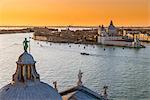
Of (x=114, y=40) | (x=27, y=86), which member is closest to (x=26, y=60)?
(x=27, y=86)

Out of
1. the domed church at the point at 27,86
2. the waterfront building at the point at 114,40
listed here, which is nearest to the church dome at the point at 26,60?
the domed church at the point at 27,86

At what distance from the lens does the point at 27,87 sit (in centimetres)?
535

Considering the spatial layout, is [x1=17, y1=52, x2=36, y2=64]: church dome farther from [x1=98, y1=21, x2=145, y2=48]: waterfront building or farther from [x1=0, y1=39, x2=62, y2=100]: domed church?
[x1=98, y1=21, x2=145, y2=48]: waterfront building

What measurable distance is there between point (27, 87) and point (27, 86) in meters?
0.02

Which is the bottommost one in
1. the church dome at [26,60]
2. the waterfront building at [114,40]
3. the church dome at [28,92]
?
the waterfront building at [114,40]

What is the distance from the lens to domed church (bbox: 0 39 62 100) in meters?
5.26

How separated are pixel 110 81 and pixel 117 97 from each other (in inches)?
132

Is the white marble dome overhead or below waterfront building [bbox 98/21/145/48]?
overhead

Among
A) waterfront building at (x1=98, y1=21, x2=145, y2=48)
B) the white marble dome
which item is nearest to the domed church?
the white marble dome

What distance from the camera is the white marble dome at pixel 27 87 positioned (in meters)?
5.26

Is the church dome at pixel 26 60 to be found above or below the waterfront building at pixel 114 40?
above

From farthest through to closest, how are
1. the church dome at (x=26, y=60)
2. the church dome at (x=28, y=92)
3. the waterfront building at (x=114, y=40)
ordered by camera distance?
the waterfront building at (x=114, y=40) < the church dome at (x=26, y=60) < the church dome at (x=28, y=92)

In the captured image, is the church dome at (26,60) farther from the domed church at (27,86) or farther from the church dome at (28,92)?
the church dome at (28,92)

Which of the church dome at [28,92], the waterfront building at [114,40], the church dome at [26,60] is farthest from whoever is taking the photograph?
the waterfront building at [114,40]
